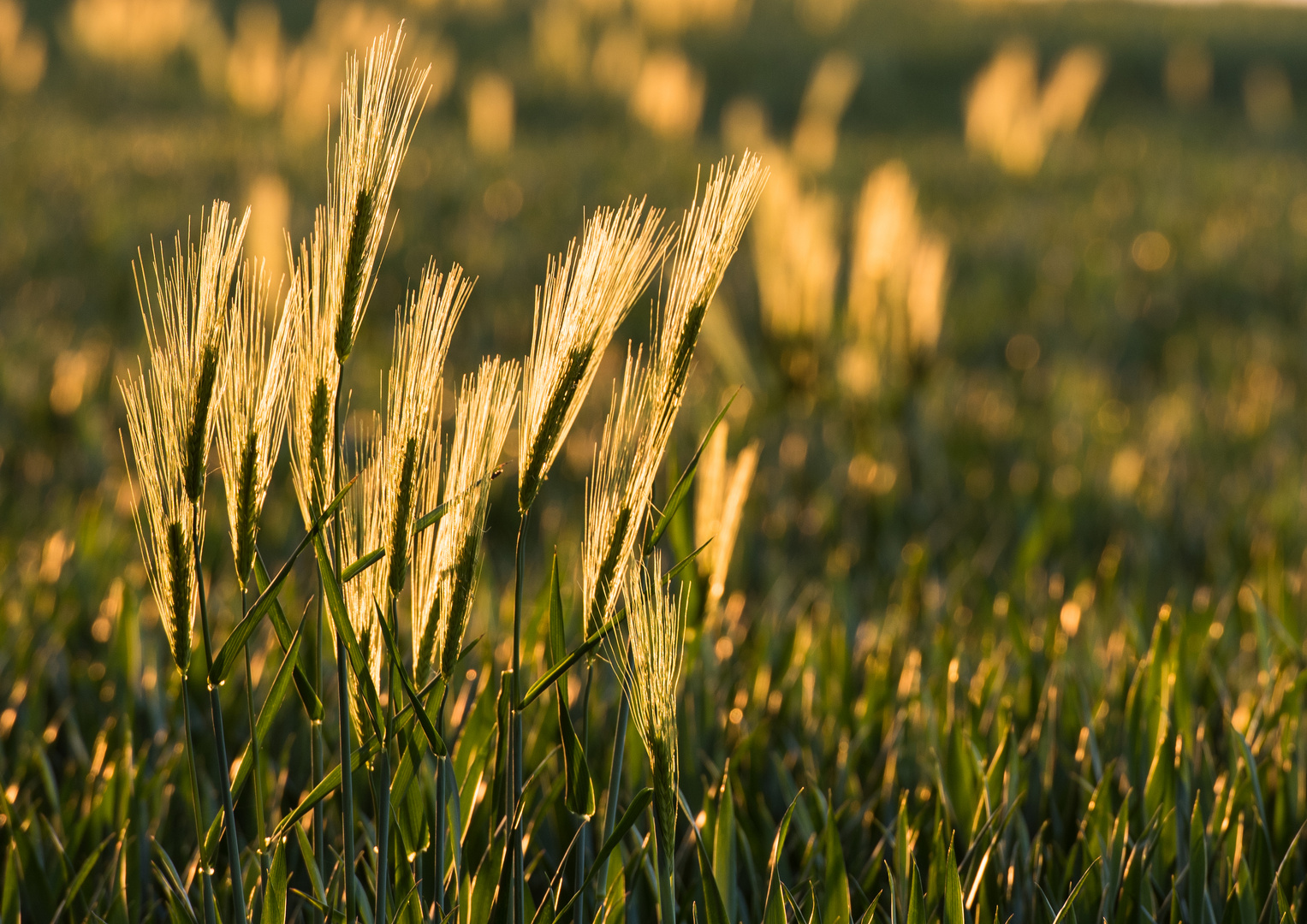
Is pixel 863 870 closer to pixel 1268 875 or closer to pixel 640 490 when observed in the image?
pixel 1268 875

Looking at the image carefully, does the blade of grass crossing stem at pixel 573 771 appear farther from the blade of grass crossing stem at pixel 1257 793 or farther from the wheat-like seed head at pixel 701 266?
the blade of grass crossing stem at pixel 1257 793

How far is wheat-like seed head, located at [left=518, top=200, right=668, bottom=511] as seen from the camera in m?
0.58

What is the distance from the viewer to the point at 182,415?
582mm

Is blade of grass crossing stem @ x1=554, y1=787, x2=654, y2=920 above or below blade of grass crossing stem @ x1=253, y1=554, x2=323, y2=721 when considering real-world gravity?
below

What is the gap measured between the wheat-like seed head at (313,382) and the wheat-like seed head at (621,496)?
6.2 inches

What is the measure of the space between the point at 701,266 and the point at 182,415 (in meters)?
0.30

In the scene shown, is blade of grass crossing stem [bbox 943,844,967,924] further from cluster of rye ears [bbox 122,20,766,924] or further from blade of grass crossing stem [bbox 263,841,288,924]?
blade of grass crossing stem [bbox 263,841,288,924]

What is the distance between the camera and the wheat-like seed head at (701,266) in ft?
1.99

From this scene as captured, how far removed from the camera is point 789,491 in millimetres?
2371

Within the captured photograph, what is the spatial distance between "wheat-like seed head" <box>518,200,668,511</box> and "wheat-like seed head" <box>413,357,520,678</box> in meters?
0.02

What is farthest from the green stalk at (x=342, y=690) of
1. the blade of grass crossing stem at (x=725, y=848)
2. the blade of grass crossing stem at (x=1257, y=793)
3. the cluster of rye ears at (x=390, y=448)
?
the blade of grass crossing stem at (x=1257, y=793)

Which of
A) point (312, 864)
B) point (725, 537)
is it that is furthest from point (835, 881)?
point (312, 864)

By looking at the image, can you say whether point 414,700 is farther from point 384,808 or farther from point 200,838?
point 200,838

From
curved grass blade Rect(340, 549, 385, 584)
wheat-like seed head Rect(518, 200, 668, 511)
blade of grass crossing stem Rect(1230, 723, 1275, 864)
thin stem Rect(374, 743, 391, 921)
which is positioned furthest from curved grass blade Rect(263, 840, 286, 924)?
blade of grass crossing stem Rect(1230, 723, 1275, 864)
